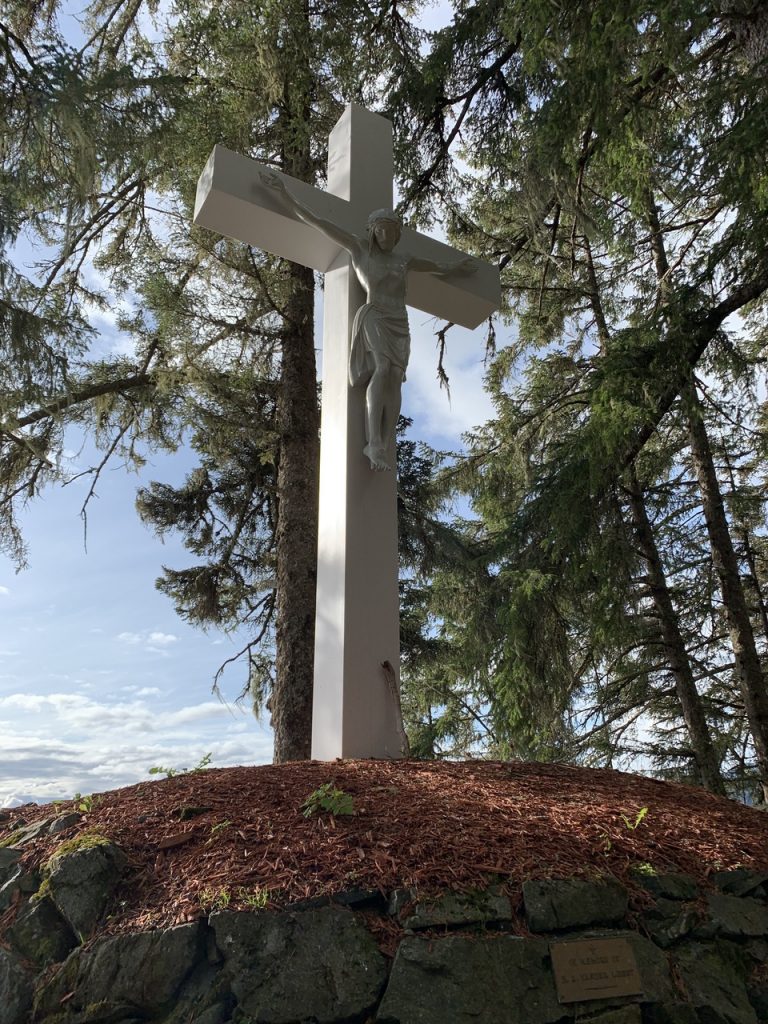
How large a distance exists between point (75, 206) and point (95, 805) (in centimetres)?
378

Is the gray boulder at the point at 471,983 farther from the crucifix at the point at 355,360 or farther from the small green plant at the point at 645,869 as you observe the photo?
the crucifix at the point at 355,360

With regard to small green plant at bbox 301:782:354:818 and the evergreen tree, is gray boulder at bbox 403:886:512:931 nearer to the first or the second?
small green plant at bbox 301:782:354:818

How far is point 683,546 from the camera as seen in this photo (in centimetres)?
935

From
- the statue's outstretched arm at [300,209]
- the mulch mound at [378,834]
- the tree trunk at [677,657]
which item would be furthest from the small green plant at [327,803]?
the tree trunk at [677,657]

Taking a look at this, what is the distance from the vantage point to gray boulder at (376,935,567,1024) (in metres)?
2.37

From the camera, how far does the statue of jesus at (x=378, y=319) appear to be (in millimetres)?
4934

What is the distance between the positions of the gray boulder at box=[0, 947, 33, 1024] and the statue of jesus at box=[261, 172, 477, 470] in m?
3.07

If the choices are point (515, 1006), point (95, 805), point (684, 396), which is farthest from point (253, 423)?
point (515, 1006)

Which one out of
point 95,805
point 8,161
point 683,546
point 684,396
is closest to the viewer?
point 95,805

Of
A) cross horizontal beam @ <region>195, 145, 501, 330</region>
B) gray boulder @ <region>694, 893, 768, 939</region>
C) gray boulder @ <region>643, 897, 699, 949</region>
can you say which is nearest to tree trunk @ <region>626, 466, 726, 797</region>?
cross horizontal beam @ <region>195, 145, 501, 330</region>

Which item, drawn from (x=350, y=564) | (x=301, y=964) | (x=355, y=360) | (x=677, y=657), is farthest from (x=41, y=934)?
(x=677, y=657)

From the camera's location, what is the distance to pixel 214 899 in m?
2.61

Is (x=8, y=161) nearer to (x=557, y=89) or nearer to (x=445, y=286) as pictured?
(x=445, y=286)

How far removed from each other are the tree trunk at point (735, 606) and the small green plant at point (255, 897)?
14.4ft
